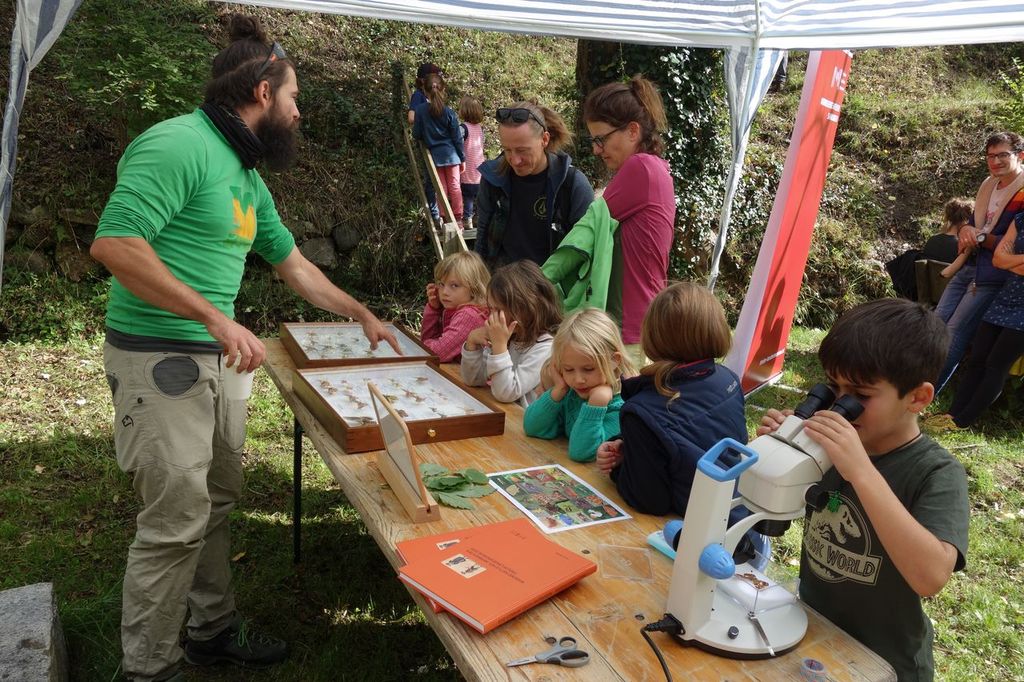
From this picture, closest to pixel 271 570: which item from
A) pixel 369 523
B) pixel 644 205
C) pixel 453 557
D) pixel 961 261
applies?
pixel 369 523

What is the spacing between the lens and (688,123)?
27.1ft

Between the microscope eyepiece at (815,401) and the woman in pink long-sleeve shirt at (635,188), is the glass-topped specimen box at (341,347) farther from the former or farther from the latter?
the microscope eyepiece at (815,401)

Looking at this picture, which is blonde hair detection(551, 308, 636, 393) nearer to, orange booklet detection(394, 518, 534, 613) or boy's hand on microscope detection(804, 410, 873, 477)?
orange booklet detection(394, 518, 534, 613)

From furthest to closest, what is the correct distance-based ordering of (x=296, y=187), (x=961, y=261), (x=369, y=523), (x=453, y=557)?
1. (x=296, y=187)
2. (x=961, y=261)
3. (x=369, y=523)
4. (x=453, y=557)

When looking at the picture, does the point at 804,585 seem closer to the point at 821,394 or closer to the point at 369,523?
the point at 821,394

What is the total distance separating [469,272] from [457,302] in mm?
162

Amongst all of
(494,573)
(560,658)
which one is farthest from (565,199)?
(560,658)

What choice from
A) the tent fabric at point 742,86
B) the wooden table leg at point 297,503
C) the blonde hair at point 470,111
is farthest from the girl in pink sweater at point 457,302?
the blonde hair at point 470,111

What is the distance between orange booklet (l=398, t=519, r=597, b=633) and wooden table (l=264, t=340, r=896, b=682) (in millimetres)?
38

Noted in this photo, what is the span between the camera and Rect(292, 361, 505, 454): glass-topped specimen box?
2371 mm

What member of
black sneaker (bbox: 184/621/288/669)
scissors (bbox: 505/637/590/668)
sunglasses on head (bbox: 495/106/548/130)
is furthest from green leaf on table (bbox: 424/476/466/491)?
sunglasses on head (bbox: 495/106/548/130)

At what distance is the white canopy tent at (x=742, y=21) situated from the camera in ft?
10.7

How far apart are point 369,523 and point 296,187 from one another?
6.08 metres

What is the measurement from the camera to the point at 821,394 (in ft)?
4.76
